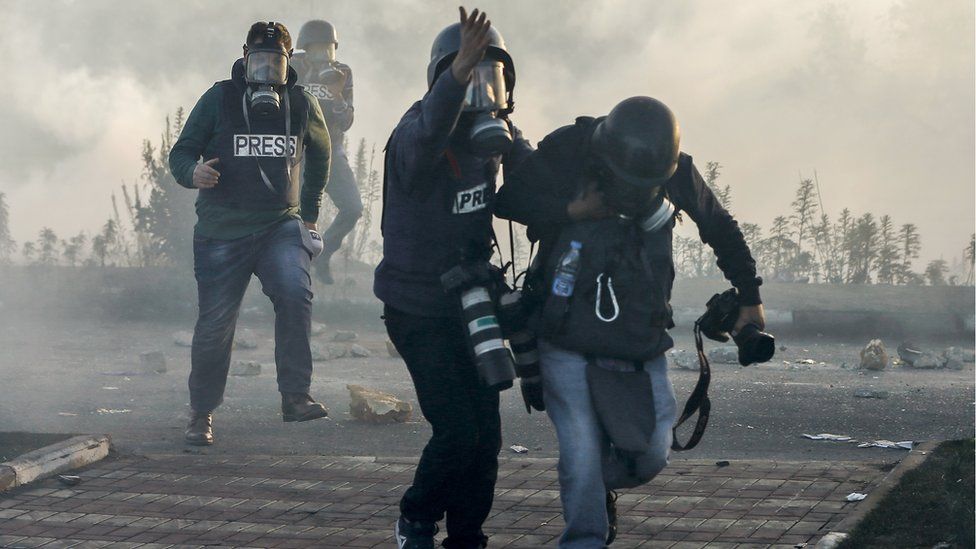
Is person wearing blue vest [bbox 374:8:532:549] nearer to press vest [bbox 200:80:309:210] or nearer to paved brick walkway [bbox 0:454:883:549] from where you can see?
paved brick walkway [bbox 0:454:883:549]

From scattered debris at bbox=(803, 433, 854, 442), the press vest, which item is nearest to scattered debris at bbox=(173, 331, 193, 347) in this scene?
the press vest

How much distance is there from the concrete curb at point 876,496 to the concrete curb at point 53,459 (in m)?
3.30

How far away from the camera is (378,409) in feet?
23.1

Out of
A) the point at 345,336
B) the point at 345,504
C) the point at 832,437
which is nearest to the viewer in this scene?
the point at 345,504

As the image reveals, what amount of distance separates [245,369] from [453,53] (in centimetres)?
632

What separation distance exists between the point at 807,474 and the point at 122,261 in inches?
511

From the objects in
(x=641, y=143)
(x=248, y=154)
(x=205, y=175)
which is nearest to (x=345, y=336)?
(x=248, y=154)

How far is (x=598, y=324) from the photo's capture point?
360 centimetres

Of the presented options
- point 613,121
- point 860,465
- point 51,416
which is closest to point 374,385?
point 51,416

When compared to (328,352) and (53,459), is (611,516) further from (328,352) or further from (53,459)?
(328,352)

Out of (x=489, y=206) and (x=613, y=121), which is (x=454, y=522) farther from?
(x=613, y=121)

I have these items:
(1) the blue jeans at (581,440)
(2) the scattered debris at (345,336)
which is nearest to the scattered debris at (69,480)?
(1) the blue jeans at (581,440)

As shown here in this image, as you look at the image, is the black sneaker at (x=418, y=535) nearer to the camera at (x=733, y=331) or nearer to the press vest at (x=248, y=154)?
the camera at (x=733, y=331)

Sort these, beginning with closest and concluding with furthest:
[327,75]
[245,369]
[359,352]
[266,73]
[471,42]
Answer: [471,42] → [266,73] → [327,75] → [245,369] → [359,352]
